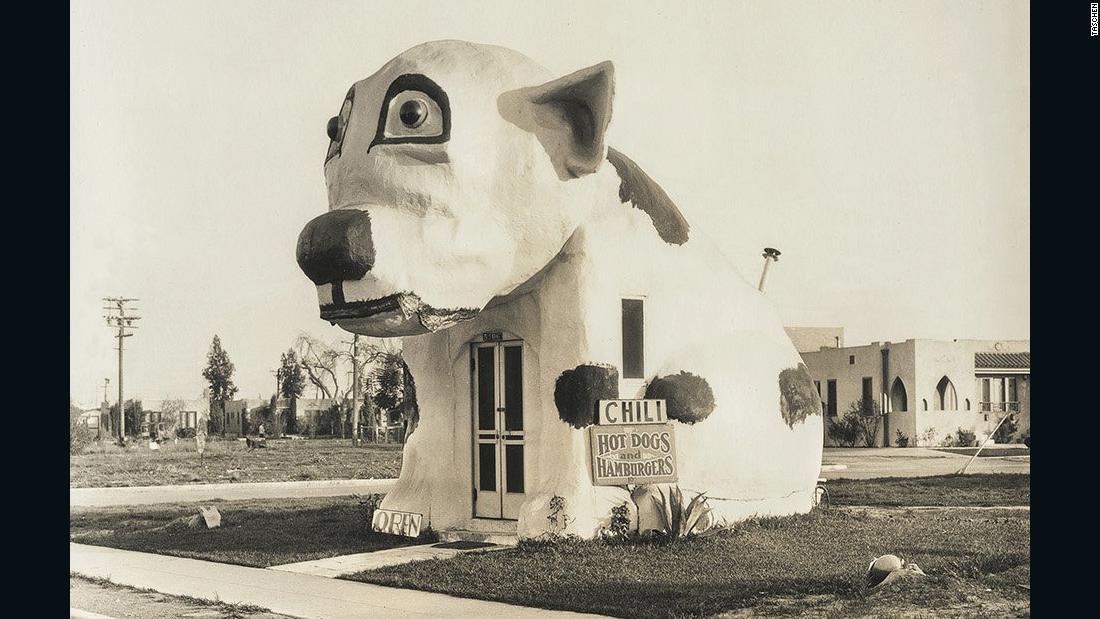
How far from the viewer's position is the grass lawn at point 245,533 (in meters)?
10.4

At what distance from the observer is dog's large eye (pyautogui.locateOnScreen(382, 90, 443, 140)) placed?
29.3 ft

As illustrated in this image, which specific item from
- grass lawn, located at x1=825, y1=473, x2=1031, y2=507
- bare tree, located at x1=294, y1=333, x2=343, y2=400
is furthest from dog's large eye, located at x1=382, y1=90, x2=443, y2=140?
bare tree, located at x1=294, y1=333, x2=343, y2=400

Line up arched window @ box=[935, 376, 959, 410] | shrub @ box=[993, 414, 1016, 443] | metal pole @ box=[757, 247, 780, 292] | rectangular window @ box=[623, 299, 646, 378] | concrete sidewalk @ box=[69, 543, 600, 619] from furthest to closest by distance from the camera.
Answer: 1. metal pole @ box=[757, 247, 780, 292]
2. arched window @ box=[935, 376, 959, 410]
3. shrub @ box=[993, 414, 1016, 443]
4. rectangular window @ box=[623, 299, 646, 378]
5. concrete sidewalk @ box=[69, 543, 600, 619]

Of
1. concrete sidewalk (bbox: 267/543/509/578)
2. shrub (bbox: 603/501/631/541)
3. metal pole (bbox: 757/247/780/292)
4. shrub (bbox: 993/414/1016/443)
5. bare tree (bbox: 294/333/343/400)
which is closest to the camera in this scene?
concrete sidewalk (bbox: 267/543/509/578)

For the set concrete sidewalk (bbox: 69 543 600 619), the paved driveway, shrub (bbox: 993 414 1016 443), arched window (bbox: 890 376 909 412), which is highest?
arched window (bbox: 890 376 909 412)

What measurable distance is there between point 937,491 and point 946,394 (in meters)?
2.32

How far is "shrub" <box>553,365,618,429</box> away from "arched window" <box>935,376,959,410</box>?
3341mm

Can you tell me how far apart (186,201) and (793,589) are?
767 cm

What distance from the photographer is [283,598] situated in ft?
28.2

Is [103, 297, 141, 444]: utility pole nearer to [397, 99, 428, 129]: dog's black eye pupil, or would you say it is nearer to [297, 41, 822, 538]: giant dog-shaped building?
[297, 41, 822, 538]: giant dog-shaped building

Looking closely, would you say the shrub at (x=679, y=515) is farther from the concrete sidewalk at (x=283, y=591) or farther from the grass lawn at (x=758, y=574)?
the concrete sidewalk at (x=283, y=591)

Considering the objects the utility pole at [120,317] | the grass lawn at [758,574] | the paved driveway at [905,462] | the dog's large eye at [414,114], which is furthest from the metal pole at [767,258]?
the utility pole at [120,317]

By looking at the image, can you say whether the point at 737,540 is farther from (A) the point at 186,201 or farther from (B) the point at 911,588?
(A) the point at 186,201
